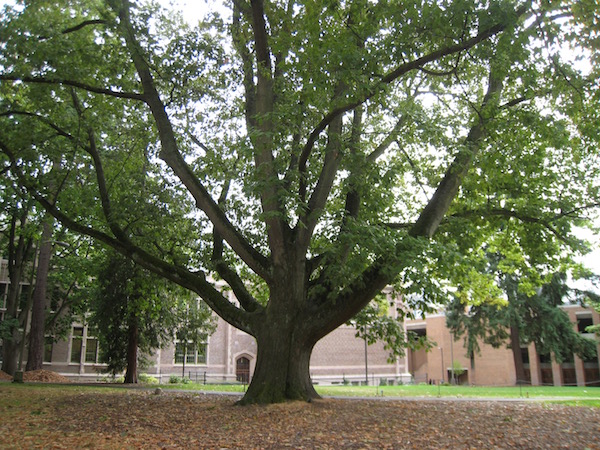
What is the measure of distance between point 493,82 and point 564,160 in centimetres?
373

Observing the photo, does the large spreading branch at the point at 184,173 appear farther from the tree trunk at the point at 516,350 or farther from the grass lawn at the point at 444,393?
the tree trunk at the point at 516,350

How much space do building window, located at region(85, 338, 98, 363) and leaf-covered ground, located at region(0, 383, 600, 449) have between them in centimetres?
3025

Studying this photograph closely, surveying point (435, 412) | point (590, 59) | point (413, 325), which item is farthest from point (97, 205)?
point (413, 325)

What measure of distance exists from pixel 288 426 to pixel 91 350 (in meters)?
36.0

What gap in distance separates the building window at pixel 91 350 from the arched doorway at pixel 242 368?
39.5 ft

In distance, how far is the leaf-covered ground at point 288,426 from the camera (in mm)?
6613

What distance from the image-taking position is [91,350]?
39281 millimetres

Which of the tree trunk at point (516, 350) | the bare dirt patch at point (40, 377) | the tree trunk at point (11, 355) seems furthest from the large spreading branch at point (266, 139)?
the tree trunk at point (516, 350)

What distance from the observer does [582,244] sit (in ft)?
39.8

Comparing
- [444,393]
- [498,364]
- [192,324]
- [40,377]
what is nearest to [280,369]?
[444,393]

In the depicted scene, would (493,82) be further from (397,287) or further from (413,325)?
(413,325)

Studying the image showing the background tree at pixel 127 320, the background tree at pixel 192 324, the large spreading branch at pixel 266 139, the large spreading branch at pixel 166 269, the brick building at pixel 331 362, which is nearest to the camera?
the large spreading branch at pixel 266 139

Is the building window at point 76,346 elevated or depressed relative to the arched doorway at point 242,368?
elevated

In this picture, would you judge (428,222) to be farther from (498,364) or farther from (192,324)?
(498,364)
